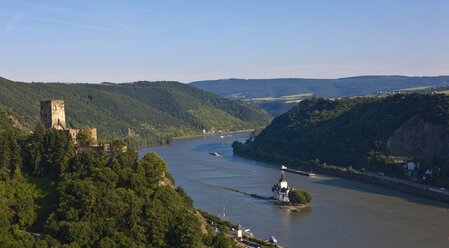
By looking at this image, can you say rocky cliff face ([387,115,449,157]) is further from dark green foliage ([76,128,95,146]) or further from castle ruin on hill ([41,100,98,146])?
dark green foliage ([76,128,95,146])

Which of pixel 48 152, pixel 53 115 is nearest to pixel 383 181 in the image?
pixel 53 115

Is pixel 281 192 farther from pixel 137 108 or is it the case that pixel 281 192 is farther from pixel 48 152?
pixel 137 108

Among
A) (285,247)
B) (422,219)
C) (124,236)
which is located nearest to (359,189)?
(422,219)

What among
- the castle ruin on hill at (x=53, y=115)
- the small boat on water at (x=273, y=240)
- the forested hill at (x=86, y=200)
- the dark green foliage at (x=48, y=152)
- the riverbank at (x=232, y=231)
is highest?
the castle ruin on hill at (x=53, y=115)

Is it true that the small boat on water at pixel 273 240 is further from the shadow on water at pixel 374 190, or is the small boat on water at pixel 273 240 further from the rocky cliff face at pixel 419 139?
the rocky cliff face at pixel 419 139

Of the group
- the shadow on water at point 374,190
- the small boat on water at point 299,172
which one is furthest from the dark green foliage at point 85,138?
the small boat on water at point 299,172

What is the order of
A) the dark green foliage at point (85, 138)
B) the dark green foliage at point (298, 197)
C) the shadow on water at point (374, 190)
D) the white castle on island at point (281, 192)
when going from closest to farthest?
the dark green foliage at point (85, 138)
the dark green foliage at point (298, 197)
the white castle on island at point (281, 192)
the shadow on water at point (374, 190)

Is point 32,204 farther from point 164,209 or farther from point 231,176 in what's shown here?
point 231,176
